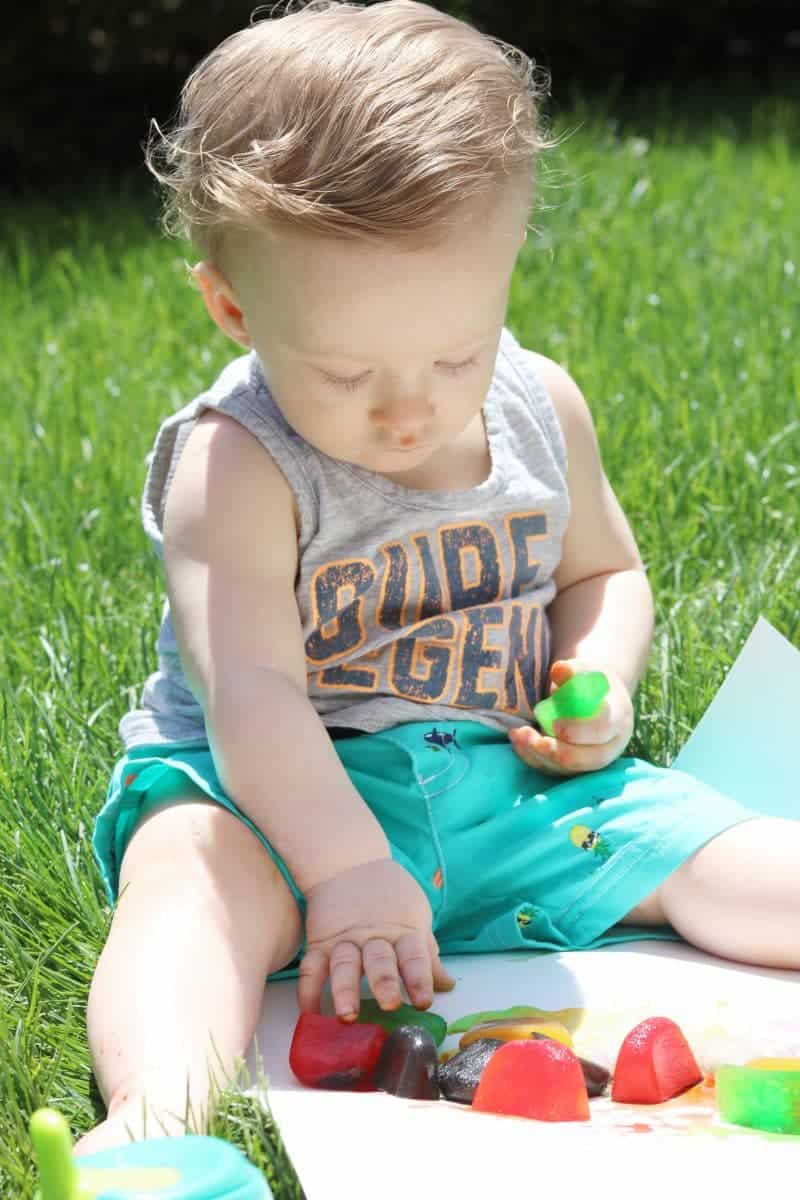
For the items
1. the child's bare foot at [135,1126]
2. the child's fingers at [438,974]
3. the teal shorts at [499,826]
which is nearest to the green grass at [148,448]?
the child's bare foot at [135,1126]

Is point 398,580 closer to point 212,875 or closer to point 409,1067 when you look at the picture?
point 212,875

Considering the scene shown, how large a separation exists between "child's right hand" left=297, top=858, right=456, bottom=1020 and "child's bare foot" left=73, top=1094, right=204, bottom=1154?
0.69 ft

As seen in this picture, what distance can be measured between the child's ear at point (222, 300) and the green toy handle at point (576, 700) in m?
0.46

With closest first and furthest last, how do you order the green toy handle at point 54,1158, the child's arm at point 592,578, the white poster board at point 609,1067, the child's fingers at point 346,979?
the green toy handle at point 54,1158, the white poster board at point 609,1067, the child's fingers at point 346,979, the child's arm at point 592,578

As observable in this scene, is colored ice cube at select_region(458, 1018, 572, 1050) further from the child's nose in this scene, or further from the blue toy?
the child's nose

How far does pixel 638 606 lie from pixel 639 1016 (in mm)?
520

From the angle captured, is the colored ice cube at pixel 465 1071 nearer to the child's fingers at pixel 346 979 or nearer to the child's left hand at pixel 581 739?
the child's fingers at pixel 346 979

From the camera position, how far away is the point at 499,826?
166 centimetres

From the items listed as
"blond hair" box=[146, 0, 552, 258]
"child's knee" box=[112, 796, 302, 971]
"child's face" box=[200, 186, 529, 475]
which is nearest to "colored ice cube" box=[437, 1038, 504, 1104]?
"child's knee" box=[112, 796, 302, 971]

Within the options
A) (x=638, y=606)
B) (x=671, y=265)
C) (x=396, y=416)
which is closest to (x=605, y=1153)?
(x=396, y=416)

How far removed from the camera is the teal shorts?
1.62 meters

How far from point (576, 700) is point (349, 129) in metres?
0.60

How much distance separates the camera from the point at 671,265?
3.40 metres

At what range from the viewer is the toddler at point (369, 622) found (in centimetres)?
143
